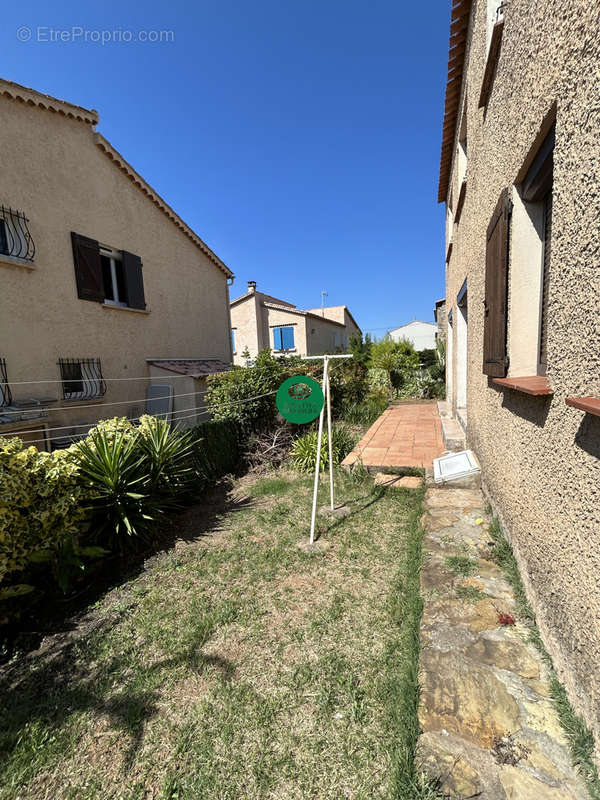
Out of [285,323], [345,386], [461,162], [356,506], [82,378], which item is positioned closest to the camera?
[356,506]

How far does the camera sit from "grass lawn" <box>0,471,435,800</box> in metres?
1.69

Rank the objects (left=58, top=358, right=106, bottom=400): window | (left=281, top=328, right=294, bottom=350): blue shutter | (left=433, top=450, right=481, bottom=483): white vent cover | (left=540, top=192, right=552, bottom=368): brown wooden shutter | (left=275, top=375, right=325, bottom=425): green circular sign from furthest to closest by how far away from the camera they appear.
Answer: (left=281, top=328, right=294, bottom=350): blue shutter, (left=58, top=358, right=106, bottom=400): window, (left=433, top=450, right=481, bottom=483): white vent cover, (left=275, top=375, right=325, bottom=425): green circular sign, (left=540, top=192, right=552, bottom=368): brown wooden shutter

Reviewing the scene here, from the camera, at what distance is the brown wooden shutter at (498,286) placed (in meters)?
2.71

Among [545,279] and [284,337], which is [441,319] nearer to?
[284,337]

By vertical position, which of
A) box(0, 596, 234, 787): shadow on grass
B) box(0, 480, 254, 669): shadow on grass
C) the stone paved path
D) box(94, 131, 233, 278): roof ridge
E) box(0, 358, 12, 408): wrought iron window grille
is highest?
box(94, 131, 233, 278): roof ridge

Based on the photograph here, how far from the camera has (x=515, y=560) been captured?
8.80ft

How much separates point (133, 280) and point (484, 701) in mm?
11690

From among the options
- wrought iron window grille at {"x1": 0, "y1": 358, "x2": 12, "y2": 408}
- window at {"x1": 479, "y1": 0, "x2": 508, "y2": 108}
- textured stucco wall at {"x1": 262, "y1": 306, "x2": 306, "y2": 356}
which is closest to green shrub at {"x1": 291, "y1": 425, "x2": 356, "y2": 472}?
window at {"x1": 479, "y1": 0, "x2": 508, "y2": 108}

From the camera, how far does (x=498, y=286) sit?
286cm

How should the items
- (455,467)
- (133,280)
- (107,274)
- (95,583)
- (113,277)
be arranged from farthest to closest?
(133,280) → (113,277) → (107,274) → (455,467) → (95,583)

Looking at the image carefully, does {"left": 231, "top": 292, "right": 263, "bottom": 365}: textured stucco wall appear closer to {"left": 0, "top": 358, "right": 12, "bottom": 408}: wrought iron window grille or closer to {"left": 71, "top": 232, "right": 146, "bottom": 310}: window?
{"left": 71, "top": 232, "right": 146, "bottom": 310}: window

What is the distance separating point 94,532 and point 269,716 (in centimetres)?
270

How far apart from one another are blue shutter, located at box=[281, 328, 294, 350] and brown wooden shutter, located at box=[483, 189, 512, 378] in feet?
65.8

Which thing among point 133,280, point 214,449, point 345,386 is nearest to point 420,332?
point 345,386
